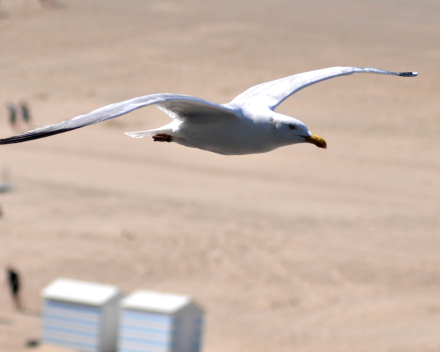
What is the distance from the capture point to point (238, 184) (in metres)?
23.9

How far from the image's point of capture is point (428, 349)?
14719 mm

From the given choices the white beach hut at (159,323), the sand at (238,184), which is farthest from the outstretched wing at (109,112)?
the sand at (238,184)

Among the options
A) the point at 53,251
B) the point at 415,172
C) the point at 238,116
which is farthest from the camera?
the point at 415,172

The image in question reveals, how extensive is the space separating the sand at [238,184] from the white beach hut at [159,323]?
1790 millimetres

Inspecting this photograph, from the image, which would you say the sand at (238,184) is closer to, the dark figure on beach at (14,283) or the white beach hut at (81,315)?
the dark figure on beach at (14,283)

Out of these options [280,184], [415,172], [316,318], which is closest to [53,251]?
[316,318]

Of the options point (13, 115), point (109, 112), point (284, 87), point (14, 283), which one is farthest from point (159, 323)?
point (13, 115)

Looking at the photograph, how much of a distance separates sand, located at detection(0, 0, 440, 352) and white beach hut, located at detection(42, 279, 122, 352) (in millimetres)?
887

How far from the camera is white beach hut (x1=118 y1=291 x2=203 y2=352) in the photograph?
1295 centimetres

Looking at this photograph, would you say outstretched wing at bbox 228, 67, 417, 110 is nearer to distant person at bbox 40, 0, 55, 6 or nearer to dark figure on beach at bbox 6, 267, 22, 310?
dark figure on beach at bbox 6, 267, 22, 310

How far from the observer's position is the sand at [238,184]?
53.7 ft

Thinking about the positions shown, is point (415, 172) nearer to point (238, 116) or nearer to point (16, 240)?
point (16, 240)

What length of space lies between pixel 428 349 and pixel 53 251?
27.7 ft

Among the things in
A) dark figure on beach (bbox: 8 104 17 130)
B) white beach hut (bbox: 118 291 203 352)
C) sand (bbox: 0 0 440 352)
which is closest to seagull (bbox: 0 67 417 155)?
white beach hut (bbox: 118 291 203 352)
